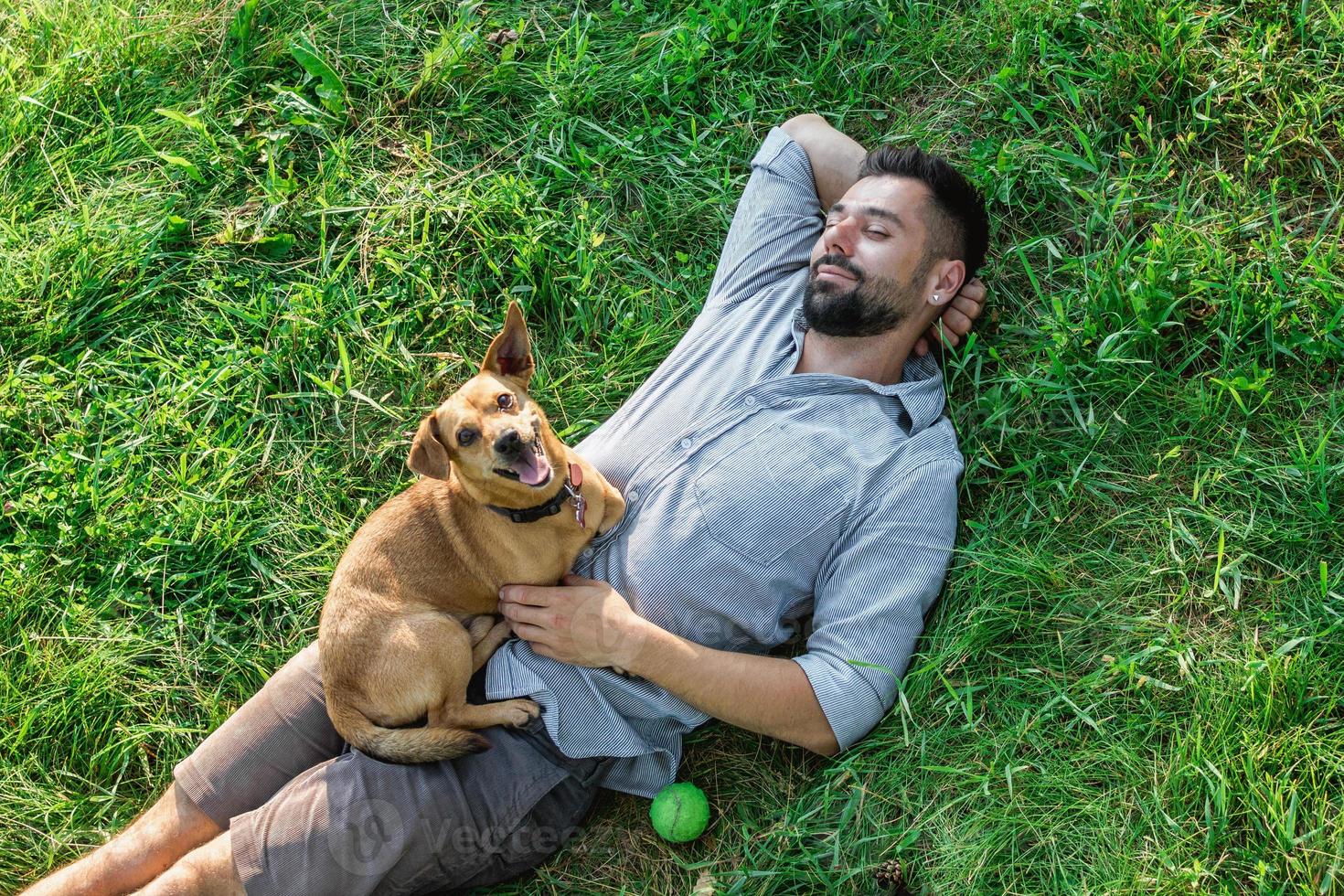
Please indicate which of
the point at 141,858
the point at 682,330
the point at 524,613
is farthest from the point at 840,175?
the point at 141,858

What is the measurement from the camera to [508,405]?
360 cm

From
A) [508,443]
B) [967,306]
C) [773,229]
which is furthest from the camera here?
[773,229]

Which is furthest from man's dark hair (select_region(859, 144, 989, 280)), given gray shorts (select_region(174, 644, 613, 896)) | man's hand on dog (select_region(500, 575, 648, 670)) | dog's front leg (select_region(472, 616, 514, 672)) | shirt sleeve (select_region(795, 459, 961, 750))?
gray shorts (select_region(174, 644, 613, 896))

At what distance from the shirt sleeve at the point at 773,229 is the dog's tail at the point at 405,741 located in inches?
78.9

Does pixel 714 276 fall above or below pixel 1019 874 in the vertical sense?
above

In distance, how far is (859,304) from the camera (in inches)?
151

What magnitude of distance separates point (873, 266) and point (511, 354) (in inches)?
55.4

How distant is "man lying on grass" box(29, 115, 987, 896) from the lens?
3459 millimetres

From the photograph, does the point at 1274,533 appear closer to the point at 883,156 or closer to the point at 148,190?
the point at 883,156

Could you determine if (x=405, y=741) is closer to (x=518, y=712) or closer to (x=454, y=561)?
(x=518, y=712)

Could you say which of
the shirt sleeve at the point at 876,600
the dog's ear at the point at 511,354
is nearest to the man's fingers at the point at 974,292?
the shirt sleeve at the point at 876,600

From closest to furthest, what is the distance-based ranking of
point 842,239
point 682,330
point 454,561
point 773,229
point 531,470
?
1. point 531,470
2. point 454,561
3. point 842,239
4. point 773,229
5. point 682,330

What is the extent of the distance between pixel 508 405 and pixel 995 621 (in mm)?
1873

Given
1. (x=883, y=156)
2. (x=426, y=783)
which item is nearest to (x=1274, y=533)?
(x=883, y=156)
